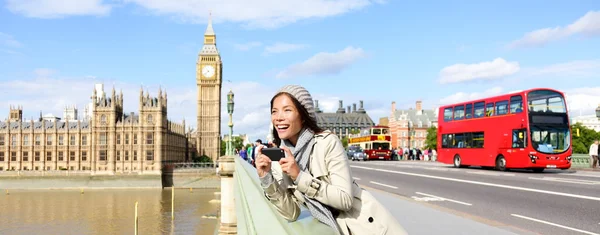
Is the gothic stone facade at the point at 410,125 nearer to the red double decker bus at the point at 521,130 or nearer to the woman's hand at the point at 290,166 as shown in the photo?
the red double decker bus at the point at 521,130

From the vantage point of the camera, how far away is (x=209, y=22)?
473ft

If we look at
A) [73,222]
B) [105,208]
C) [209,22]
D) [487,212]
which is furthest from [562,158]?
[209,22]

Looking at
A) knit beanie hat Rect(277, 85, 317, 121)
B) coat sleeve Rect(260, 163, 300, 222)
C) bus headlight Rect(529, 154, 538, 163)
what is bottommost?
bus headlight Rect(529, 154, 538, 163)

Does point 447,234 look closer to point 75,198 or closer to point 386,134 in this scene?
point 386,134

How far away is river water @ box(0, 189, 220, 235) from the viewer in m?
51.3

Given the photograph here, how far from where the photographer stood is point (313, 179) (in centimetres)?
320

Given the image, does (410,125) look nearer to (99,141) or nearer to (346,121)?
(346,121)

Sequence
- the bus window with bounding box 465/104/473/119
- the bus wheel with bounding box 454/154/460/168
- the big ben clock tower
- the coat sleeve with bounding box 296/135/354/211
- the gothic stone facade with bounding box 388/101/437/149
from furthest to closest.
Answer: the big ben clock tower < the gothic stone facade with bounding box 388/101/437/149 < the bus wheel with bounding box 454/154/460/168 < the bus window with bounding box 465/104/473/119 < the coat sleeve with bounding box 296/135/354/211

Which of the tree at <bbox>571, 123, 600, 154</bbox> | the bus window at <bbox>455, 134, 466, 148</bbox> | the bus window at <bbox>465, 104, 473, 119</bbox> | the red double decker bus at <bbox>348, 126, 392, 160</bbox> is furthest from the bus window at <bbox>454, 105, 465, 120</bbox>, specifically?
the tree at <bbox>571, 123, 600, 154</bbox>

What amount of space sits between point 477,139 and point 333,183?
25.7 meters

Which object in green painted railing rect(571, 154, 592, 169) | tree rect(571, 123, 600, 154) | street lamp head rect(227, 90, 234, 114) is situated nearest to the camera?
street lamp head rect(227, 90, 234, 114)

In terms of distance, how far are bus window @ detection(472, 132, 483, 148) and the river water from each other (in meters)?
26.4

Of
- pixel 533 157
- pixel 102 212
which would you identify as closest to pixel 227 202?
pixel 533 157

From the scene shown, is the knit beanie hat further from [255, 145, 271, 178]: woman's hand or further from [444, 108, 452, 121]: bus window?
[444, 108, 452, 121]: bus window
